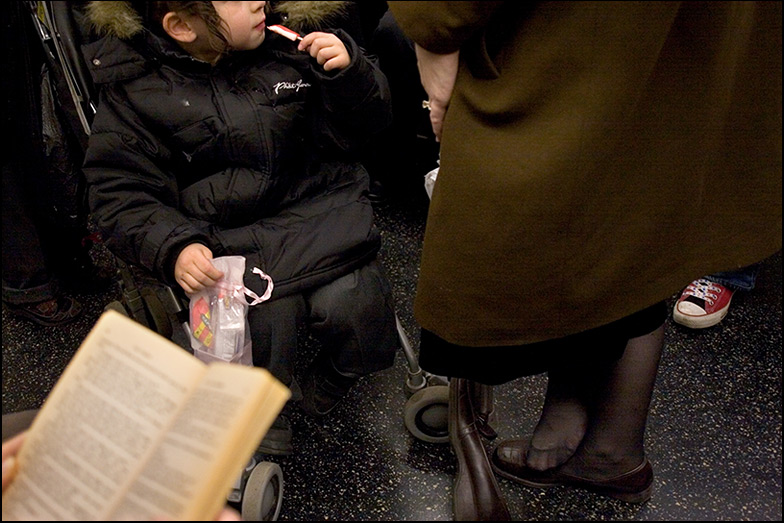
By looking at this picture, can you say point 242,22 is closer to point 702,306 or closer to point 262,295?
point 262,295

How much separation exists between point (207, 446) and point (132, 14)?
0.79m

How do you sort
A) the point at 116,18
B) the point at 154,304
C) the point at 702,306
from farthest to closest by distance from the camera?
1. the point at 702,306
2. the point at 154,304
3. the point at 116,18

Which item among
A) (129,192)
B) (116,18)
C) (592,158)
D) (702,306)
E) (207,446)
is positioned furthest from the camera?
(702,306)

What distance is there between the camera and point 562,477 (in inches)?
49.1

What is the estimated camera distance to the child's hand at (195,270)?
3.61 feet

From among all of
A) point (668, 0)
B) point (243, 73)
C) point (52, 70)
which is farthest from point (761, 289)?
point (52, 70)

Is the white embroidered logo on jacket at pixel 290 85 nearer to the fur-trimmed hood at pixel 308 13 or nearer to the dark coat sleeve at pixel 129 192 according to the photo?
the fur-trimmed hood at pixel 308 13

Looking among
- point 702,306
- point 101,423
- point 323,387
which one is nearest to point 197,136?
point 323,387

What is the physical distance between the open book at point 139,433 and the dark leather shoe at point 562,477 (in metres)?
0.79

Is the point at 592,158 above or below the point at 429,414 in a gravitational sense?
above

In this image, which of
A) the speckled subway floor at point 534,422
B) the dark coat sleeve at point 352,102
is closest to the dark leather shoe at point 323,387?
the speckled subway floor at point 534,422

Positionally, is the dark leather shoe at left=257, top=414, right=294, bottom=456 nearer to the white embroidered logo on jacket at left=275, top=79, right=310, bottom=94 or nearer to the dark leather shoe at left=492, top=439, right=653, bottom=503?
the dark leather shoe at left=492, top=439, right=653, bottom=503

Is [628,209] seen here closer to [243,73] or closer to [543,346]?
[543,346]

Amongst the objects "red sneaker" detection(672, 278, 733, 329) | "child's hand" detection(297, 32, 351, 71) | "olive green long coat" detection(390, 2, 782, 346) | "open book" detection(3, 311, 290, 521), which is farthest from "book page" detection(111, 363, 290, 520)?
"red sneaker" detection(672, 278, 733, 329)
